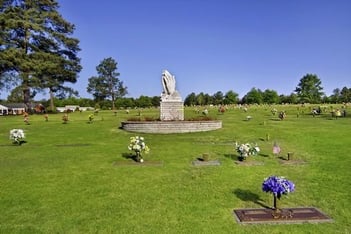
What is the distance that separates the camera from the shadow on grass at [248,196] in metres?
9.03

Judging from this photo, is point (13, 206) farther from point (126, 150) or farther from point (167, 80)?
point (167, 80)

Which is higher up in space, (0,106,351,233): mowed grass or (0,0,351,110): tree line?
(0,0,351,110): tree line

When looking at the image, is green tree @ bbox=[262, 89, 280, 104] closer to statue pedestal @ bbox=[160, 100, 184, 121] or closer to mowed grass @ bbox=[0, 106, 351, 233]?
statue pedestal @ bbox=[160, 100, 184, 121]

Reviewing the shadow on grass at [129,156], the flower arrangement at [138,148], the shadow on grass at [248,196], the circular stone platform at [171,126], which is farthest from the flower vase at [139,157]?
the circular stone platform at [171,126]

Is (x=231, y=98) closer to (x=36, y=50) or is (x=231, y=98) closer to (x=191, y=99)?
(x=191, y=99)

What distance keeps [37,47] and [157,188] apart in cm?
4370

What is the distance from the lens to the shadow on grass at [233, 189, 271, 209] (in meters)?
9.03

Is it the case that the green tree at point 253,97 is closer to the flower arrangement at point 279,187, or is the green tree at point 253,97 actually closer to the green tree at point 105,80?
the green tree at point 105,80

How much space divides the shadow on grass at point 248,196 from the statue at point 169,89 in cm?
1730

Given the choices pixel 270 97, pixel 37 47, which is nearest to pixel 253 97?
pixel 270 97

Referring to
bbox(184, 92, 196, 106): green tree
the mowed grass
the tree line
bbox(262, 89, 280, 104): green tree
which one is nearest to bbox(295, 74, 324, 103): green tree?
bbox(262, 89, 280, 104): green tree

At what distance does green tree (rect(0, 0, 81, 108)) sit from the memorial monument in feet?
78.8

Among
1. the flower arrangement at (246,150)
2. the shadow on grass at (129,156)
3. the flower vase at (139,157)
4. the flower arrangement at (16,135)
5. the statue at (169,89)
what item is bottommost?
the shadow on grass at (129,156)

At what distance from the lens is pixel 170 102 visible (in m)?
26.5
